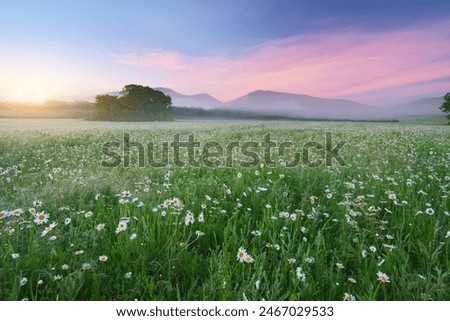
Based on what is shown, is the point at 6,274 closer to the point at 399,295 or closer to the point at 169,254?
the point at 169,254

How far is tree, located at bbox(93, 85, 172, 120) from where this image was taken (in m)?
27.9

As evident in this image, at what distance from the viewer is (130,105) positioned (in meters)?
28.4

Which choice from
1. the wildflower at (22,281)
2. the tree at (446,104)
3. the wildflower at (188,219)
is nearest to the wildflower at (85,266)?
the wildflower at (22,281)

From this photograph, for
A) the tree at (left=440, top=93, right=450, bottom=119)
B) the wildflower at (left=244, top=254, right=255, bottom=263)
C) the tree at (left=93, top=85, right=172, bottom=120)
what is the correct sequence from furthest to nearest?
the tree at (left=440, top=93, right=450, bottom=119) → the tree at (left=93, top=85, right=172, bottom=120) → the wildflower at (left=244, top=254, right=255, bottom=263)

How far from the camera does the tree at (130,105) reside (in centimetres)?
2788

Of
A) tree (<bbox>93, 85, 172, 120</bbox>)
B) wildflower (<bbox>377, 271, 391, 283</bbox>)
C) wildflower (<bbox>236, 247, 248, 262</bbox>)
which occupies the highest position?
tree (<bbox>93, 85, 172, 120</bbox>)

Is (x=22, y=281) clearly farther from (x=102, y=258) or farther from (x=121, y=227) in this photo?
(x=121, y=227)

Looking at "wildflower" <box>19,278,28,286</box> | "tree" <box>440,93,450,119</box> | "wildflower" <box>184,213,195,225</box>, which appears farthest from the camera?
"tree" <box>440,93,450,119</box>

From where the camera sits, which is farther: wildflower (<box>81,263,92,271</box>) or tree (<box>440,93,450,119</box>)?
tree (<box>440,93,450,119</box>)

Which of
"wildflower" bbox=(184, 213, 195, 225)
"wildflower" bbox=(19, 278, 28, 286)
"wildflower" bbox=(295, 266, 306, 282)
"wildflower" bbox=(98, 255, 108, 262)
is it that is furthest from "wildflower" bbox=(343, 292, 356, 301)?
"wildflower" bbox=(19, 278, 28, 286)

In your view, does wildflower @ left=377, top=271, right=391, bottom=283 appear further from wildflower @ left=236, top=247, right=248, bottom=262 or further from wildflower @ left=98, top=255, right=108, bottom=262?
wildflower @ left=98, top=255, right=108, bottom=262
